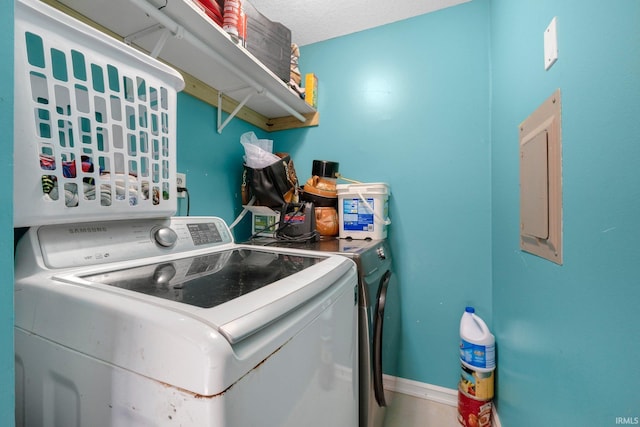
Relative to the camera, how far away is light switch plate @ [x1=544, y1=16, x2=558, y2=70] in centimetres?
75

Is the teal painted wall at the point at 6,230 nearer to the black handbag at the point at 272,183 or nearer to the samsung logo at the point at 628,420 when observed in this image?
the samsung logo at the point at 628,420

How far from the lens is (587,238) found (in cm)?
59

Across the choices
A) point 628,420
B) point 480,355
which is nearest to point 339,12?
point 628,420

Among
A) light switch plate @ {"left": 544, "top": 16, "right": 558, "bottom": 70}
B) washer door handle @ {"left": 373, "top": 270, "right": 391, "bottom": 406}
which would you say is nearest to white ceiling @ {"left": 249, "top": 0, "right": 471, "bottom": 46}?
light switch plate @ {"left": 544, "top": 16, "right": 558, "bottom": 70}

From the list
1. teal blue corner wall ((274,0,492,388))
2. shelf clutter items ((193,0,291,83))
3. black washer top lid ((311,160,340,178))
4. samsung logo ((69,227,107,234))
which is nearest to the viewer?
samsung logo ((69,227,107,234))

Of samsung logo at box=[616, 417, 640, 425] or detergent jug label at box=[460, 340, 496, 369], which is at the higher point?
samsung logo at box=[616, 417, 640, 425]

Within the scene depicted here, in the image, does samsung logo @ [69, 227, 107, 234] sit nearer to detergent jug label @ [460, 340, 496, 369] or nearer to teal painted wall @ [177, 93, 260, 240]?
teal painted wall @ [177, 93, 260, 240]

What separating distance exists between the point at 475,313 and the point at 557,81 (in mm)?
1324

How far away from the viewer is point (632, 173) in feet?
1.55

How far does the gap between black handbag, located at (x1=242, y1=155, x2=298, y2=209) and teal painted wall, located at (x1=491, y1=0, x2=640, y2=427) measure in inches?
48.9

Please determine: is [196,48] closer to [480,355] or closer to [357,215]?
[357,215]

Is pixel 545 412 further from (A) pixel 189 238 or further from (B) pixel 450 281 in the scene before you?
(A) pixel 189 238

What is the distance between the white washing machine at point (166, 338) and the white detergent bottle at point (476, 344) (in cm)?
99

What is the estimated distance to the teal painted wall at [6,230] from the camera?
324 mm
